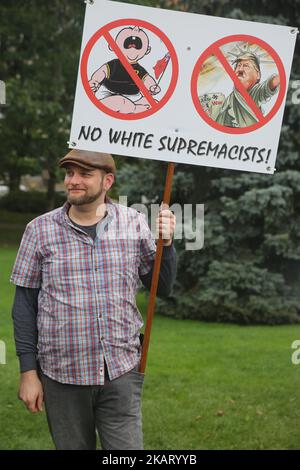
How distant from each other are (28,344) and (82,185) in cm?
72

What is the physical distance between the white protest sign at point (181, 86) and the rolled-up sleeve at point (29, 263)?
0.44 metres

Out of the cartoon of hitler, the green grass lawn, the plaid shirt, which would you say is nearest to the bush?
the green grass lawn

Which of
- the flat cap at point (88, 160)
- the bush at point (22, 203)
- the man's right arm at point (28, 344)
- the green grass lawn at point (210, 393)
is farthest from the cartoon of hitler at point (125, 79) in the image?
the bush at point (22, 203)

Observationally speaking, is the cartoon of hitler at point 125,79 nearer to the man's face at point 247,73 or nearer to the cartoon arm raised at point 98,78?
the cartoon arm raised at point 98,78

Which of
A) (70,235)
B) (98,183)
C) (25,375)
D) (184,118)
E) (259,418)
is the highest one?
(184,118)

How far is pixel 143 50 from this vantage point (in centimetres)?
328

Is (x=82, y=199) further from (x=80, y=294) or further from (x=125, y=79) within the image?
(x=125, y=79)

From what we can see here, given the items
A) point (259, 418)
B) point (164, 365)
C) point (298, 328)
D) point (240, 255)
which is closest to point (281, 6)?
point (240, 255)

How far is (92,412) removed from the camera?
315cm

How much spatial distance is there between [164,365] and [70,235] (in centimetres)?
415

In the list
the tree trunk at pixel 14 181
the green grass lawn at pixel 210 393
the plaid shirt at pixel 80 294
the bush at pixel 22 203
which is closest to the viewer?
the plaid shirt at pixel 80 294

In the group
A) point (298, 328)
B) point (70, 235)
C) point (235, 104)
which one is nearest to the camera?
point (70, 235)

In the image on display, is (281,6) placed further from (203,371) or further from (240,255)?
(203,371)

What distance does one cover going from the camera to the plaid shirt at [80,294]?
3092 mm
